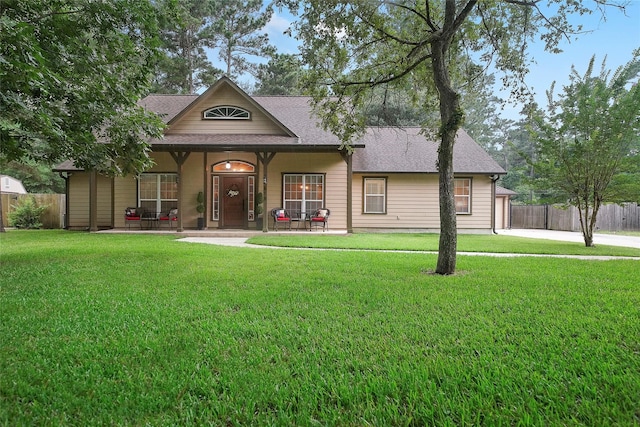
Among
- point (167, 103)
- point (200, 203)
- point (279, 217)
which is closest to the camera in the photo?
point (279, 217)

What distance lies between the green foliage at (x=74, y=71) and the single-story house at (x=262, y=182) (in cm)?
557

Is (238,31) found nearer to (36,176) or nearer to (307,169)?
(307,169)

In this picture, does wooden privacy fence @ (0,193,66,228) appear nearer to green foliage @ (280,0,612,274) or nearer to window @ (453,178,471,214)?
green foliage @ (280,0,612,274)

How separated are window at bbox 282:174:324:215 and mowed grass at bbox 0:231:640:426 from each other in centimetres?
820

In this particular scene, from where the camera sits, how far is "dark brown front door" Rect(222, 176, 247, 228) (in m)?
12.6

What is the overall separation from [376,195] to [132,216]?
9.32 m

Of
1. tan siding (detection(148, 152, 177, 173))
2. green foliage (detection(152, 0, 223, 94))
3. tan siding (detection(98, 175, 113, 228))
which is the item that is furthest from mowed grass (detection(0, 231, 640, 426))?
green foliage (detection(152, 0, 223, 94))

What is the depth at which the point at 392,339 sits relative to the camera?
8.21 feet

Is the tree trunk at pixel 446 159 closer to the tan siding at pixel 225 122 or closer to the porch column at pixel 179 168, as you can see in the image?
the tan siding at pixel 225 122

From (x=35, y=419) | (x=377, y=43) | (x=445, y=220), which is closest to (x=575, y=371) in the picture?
(x=35, y=419)

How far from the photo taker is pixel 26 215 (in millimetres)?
14281

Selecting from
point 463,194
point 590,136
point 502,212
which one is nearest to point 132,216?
point 463,194

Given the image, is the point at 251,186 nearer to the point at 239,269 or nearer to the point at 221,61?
the point at 239,269

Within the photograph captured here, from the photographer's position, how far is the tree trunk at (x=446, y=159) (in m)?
5.05
